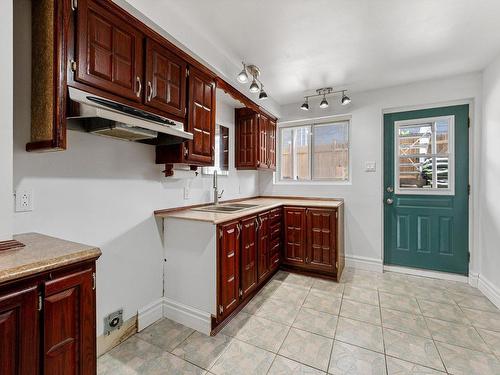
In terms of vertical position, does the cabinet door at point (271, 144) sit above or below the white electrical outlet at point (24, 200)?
above

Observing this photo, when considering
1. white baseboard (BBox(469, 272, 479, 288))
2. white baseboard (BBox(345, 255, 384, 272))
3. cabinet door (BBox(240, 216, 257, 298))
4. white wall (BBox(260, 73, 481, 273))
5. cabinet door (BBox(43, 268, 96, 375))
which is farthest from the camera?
white baseboard (BBox(345, 255, 384, 272))

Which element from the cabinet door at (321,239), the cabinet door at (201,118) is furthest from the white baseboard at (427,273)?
the cabinet door at (201,118)

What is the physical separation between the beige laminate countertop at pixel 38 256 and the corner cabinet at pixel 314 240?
2.40 metres

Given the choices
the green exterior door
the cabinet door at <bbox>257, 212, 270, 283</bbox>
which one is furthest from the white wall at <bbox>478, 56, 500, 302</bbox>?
the cabinet door at <bbox>257, 212, 270, 283</bbox>

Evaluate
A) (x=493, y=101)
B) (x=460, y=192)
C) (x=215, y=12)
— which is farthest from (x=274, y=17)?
(x=460, y=192)

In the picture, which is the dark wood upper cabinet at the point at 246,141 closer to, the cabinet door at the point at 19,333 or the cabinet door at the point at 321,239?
the cabinet door at the point at 321,239

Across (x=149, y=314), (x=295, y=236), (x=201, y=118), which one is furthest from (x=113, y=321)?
(x=295, y=236)

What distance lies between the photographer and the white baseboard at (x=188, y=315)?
1.92 m

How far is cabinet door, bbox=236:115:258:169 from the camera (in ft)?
10.9

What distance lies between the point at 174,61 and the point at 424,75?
289 cm

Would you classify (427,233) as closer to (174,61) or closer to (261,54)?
(261,54)

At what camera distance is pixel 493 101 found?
2486 millimetres

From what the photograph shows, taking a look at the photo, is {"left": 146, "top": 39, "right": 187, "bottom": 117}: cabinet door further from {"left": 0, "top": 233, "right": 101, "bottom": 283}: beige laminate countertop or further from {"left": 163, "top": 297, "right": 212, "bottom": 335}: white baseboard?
{"left": 163, "top": 297, "right": 212, "bottom": 335}: white baseboard

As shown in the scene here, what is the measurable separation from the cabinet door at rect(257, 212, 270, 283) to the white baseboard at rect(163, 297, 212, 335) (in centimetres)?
79
